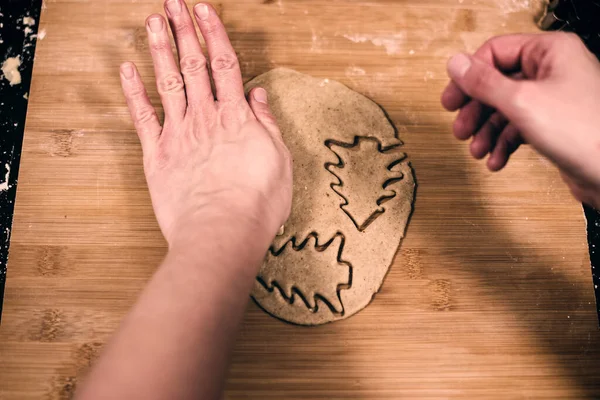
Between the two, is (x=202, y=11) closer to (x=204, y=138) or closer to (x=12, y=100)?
(x=204, y=138)

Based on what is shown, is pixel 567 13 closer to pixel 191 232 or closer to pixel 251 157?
pixel 251 157

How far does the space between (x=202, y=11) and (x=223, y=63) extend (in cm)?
14

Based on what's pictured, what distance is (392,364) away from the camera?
1158mm

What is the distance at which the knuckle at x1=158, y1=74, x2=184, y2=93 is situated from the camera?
1.18 m

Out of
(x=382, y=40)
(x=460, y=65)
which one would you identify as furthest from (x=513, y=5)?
(x=460, y=65)

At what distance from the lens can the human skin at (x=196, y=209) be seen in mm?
758

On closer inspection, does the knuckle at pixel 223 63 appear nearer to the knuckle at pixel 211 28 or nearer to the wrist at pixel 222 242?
the knuckle at pixel 211 28

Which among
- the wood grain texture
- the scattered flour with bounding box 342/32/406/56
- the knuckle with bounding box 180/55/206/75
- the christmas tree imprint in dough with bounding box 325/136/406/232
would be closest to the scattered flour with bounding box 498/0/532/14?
the wood grain texture

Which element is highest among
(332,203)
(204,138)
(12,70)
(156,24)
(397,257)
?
(156,24)

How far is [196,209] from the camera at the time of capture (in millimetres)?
1017

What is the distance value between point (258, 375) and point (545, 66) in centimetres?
97

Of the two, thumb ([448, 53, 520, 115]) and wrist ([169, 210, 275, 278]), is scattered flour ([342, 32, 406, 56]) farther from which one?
wrist ([169, 210, 275, 278])

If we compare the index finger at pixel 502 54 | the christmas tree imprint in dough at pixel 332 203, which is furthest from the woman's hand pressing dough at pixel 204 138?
the index finger at pixel 502 54

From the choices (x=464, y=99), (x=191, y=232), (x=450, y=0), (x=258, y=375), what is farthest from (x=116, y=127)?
(x=450, y=0)
